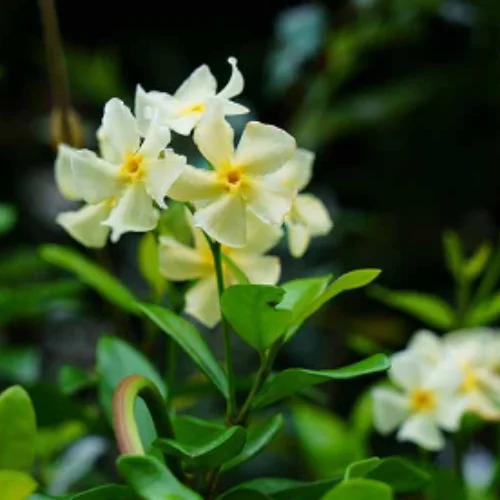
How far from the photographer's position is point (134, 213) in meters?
0.51

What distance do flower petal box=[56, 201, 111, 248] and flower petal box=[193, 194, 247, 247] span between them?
0.10 m

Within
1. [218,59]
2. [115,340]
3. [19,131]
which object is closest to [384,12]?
[218,59]

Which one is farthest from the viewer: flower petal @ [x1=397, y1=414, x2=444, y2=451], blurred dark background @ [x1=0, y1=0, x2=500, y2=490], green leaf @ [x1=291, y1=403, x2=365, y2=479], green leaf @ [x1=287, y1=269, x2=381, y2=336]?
blurred dark background @ [x1=0, y1=0, x2=500, y2=490]

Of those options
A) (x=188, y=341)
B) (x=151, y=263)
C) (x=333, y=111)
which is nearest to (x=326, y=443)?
(x=151, y=263)

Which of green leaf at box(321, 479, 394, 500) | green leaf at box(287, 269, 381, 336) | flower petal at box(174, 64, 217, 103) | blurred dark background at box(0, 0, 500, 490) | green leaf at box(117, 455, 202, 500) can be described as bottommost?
blurred dark background at box(0, 0, 500, 490)

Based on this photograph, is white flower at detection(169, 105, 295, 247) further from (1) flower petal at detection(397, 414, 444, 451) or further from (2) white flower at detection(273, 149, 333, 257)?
(1) flower petal at detection(397, 414, 444, 451)

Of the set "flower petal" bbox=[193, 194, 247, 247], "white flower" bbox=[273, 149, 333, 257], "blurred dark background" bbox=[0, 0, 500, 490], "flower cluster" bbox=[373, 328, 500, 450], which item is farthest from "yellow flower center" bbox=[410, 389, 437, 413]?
"blurred dark background" bbox=[0, 0, 500, 490]

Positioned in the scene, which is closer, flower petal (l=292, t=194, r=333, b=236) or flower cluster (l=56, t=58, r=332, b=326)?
flower cluster (l=56, t=58, r=332, b=326)

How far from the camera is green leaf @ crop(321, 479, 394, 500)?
1.22 ft

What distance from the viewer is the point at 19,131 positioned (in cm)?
177

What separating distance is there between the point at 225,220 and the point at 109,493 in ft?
0.47

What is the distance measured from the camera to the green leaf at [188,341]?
20.8 inches

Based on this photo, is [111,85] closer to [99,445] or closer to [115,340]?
[99,445]

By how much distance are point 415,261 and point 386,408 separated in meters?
0.86
